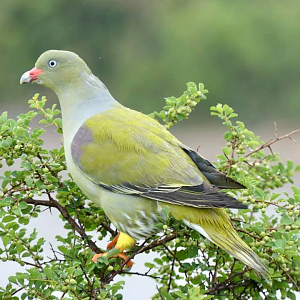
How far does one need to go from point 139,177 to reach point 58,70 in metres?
0.59

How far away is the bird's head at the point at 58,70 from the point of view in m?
2.54

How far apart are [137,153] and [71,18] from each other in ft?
29.8

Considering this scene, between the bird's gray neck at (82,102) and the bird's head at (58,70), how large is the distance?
0.11ft

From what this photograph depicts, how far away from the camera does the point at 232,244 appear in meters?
2.00

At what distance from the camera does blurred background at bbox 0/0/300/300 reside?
936 cm

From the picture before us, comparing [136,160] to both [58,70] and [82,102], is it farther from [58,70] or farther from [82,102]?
[58,70]

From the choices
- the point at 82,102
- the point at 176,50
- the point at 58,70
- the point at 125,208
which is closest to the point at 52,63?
the point at 58,70

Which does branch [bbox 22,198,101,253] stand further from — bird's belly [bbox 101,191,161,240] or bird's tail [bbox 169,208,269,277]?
bird's tail [bbox 169,208,269,277]

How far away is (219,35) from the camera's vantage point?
10.1 m

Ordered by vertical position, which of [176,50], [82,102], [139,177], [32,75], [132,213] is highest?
[176,50]

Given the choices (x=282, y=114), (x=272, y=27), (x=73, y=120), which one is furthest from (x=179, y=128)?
(x=73, y=120)

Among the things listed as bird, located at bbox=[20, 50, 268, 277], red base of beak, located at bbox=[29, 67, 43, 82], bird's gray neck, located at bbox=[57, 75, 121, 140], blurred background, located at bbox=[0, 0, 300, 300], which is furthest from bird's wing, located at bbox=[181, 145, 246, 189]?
blurred background, located at bbox=[0, 0, 300, 300]

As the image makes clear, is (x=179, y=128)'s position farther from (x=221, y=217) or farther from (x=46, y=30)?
(x=221, y=217)

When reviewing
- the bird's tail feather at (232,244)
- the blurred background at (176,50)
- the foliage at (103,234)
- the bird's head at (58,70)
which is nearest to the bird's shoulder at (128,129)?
the foliage at (103,234)
